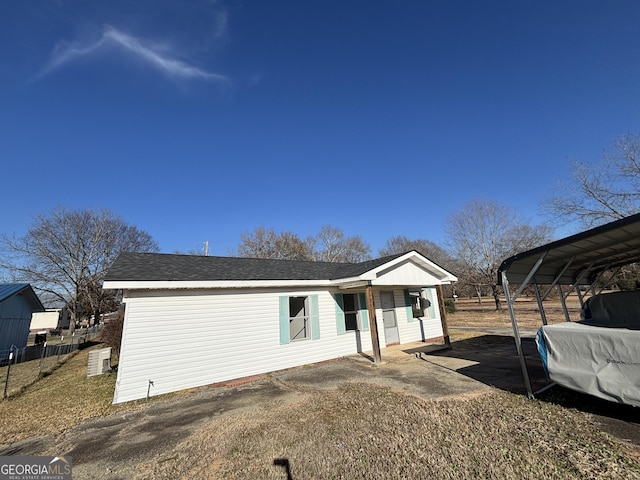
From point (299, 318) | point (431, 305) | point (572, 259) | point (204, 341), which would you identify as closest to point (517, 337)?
point (572, 259)

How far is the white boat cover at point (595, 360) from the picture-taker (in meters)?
3.88

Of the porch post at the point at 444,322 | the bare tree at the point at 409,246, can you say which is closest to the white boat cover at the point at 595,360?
the porch post at the point at 444,322

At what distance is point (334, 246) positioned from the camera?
3547 cm

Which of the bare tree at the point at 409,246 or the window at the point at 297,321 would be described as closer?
the window at the point at 297,321

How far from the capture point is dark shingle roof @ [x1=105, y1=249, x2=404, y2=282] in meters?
6.98

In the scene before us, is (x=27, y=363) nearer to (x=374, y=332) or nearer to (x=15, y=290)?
(x=15, y=290)

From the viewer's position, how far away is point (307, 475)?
3.16 meters

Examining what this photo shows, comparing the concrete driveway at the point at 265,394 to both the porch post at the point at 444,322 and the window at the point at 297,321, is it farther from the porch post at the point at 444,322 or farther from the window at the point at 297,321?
the window at the point at 297,321

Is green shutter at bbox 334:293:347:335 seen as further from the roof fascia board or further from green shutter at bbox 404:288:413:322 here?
green shutter at bbox 404:288:413:322

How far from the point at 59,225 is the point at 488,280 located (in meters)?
39.4

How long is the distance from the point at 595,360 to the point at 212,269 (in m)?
8.97

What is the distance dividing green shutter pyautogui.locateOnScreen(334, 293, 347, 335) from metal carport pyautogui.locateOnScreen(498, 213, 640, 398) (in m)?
5.31

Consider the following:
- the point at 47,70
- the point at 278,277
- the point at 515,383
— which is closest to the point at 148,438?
the point at 278,277

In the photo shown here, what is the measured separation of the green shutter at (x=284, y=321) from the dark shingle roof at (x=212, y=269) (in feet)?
2.67
